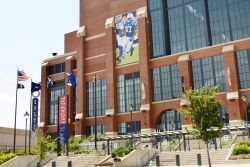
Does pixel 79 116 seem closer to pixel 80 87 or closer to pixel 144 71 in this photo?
pixel 80 87

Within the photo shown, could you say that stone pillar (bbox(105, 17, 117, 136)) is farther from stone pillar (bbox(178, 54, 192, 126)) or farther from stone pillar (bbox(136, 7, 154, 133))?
stone pillar (bbox(178, 54, 192, 126))

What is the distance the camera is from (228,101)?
51.9m

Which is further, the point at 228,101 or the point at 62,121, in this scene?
the point at 228,101

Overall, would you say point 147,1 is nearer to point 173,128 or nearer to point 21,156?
point 173,128

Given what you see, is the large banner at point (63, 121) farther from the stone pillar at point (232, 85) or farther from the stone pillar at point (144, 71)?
the stone pillar at point (232, 85)

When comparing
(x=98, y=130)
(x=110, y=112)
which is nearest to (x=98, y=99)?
(x=110, y=112)

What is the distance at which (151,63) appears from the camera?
61.4 metres

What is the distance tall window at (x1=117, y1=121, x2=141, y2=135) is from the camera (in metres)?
60.5

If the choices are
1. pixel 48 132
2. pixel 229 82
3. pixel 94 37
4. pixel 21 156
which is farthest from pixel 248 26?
pixel 48 132

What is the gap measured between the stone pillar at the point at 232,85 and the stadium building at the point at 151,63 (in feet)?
0.46

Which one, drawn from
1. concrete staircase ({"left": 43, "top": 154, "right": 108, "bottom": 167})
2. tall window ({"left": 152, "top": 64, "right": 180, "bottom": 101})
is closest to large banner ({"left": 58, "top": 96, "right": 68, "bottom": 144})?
concrete staircase ({"left": 43, "top": 154, "right": 108, "bottom": 167})

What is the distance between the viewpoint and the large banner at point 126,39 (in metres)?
63.6

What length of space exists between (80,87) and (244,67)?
101 feet

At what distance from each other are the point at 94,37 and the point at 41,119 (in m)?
20.3
